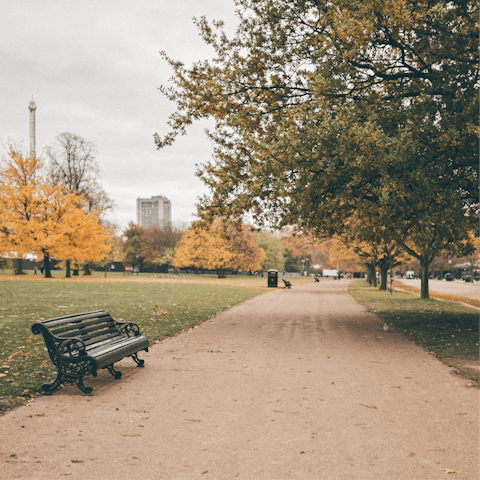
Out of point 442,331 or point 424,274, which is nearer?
→ point 442,331

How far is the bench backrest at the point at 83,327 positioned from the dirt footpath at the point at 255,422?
0.62 metres

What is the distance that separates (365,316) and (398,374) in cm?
881

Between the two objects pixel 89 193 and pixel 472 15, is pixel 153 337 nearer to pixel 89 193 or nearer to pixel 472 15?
pixel 472 15

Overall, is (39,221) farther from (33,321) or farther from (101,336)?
(101,336)

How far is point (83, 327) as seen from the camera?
6.77 metres

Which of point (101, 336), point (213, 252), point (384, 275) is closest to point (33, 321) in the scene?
point (101, 336)

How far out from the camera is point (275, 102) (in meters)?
13.6

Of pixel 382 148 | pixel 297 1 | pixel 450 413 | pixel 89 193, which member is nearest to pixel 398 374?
pixel 450 413

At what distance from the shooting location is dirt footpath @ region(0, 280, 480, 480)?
150 inches

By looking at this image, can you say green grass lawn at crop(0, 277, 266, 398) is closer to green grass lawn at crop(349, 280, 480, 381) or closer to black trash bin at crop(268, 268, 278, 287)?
green grass lawn at crop(349, 280, 480, 381)

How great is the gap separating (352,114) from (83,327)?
7680mm

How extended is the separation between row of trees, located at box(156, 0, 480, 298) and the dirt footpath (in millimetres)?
4023

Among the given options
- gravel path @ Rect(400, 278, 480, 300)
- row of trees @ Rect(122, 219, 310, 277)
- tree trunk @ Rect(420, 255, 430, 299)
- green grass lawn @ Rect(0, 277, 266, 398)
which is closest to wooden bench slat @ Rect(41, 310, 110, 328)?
green grass lawn @ Rect(0, 277, 266, 398)

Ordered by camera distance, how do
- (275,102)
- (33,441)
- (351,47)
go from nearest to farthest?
(33,441)
(351,47)
(275,102)
